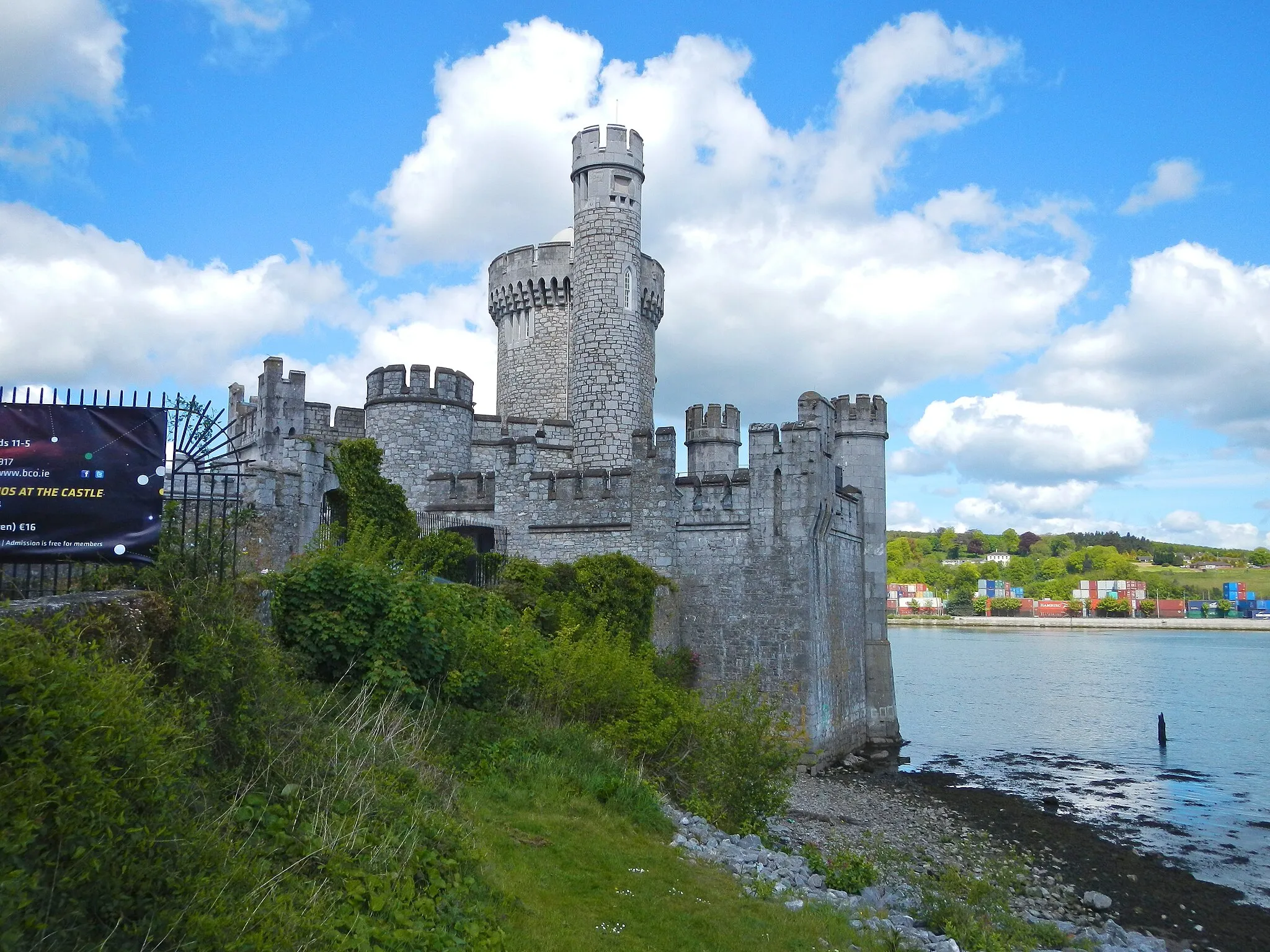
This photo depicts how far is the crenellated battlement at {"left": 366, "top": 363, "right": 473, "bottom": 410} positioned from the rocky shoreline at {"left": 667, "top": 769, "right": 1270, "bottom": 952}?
13.3 metres

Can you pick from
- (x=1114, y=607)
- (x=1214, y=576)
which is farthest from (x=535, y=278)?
(x=1214, y=576)

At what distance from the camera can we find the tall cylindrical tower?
24875 mm

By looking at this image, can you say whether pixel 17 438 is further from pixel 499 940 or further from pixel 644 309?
pixel 644 309

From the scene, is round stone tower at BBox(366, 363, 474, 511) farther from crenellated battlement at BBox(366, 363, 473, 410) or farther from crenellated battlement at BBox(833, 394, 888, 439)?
crenellated battlement at BBox(833, 394, 888, 439)

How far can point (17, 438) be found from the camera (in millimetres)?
8148

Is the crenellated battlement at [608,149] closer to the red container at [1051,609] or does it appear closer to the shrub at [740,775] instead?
the shrub at [740,775]

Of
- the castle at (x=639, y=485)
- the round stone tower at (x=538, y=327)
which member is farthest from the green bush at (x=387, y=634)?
the round stone tower at (x=538, y=327)

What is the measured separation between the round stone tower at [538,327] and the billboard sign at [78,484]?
71.6 ft

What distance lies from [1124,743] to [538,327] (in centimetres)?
2635

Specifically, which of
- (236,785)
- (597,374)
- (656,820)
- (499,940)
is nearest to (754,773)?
(656,820)

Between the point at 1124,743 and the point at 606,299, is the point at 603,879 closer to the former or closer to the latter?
the point at 606,299

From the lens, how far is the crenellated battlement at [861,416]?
1101 inches

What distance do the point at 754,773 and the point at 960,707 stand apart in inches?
1299

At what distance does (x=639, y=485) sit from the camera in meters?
22.3
